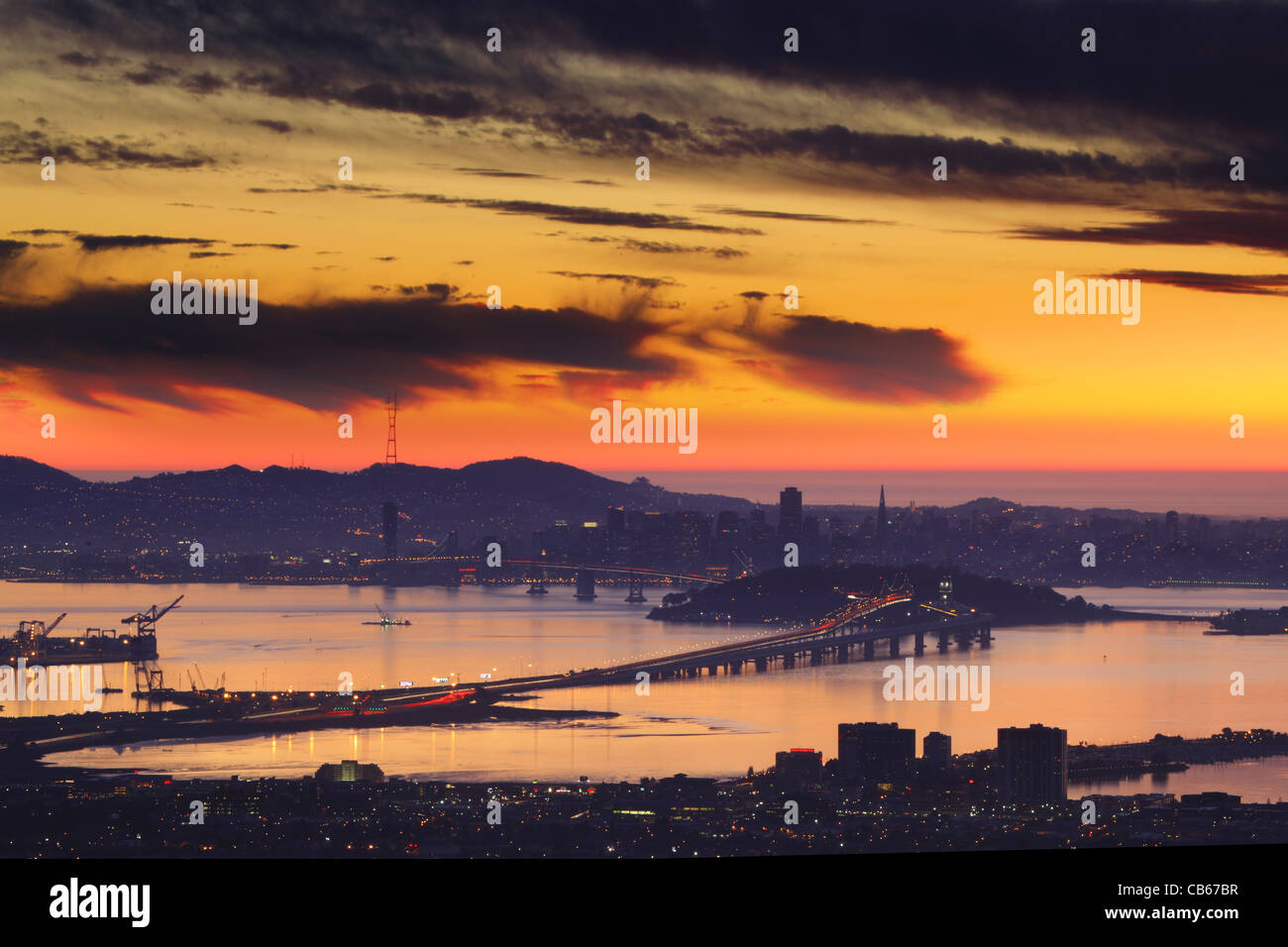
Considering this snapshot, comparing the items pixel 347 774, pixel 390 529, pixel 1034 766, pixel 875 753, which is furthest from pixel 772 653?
pixel 390 529

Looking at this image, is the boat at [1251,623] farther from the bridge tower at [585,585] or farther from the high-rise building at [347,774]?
the high-rise building at [347,774]

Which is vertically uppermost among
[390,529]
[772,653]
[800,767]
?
[390,529]

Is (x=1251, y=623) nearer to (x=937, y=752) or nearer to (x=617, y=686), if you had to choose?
(x=617, y=686)

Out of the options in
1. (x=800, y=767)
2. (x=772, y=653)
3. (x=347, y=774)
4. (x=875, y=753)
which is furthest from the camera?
(x=772, y=653)

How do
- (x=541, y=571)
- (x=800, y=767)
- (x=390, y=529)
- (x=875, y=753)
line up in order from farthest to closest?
(x=390, y=529)
(x=541, y=571)
(x=875, y=753)
(x=800, y=767)

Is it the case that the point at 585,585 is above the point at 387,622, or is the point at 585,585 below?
above

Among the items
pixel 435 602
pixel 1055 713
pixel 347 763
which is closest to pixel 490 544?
pixel 435 602
